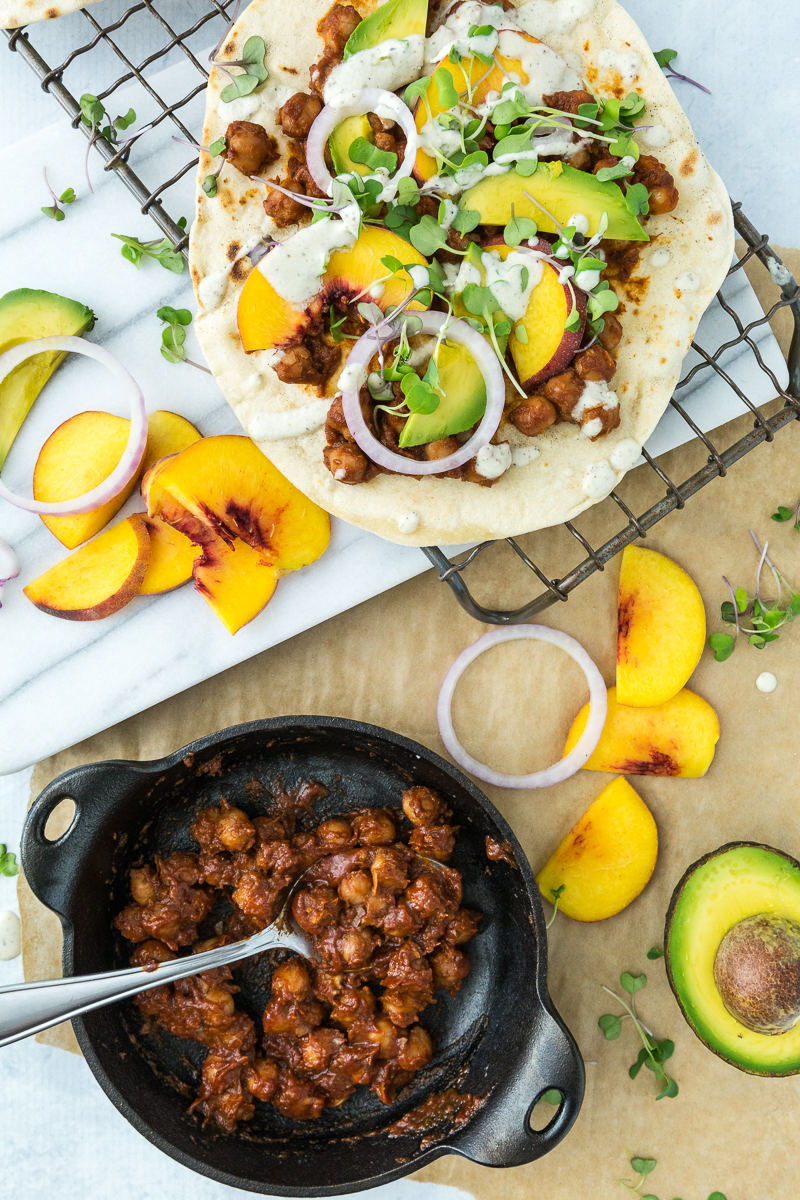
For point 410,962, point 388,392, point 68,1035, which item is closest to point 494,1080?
point 410,962

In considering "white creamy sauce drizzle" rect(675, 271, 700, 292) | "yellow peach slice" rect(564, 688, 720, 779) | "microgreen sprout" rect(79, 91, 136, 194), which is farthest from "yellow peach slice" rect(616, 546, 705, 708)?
"microgreen sprout" rect(79, 91, 136, 194)

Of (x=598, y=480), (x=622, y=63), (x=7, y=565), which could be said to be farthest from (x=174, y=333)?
(x=622, y=63)

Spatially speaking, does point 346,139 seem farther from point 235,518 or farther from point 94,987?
point 94,987

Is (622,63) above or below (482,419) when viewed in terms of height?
above

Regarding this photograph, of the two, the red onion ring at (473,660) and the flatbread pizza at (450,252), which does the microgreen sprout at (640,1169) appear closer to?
the red onion ring at (473,660)

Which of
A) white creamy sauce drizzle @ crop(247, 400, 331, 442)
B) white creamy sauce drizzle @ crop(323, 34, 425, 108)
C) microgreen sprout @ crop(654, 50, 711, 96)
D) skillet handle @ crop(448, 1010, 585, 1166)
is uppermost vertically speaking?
white creamy sauce drizzle @ crop(323, 34, 425, 108)

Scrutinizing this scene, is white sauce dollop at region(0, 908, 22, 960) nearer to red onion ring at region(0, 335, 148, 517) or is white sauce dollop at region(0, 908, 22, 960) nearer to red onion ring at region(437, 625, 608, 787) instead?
red onion ring at region(0, 335, 148, 517)
